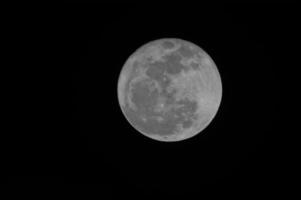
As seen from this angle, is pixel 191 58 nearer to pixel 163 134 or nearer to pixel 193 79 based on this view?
pixel 193 79

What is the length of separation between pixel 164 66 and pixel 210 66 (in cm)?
115

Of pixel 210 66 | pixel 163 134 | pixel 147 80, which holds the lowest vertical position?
pixel 163 134

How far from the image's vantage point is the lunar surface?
7.89 meters

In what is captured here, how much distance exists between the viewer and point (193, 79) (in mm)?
8039

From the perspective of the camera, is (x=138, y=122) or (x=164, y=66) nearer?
(x=164, y=66)

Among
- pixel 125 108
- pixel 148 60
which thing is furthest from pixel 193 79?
A: pixel 125 108

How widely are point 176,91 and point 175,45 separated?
104 centimetres

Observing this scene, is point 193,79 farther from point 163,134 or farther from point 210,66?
point 163,134

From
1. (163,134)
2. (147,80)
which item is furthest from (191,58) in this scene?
(163,134)

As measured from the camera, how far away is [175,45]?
8328 millimetres

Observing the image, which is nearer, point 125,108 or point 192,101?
point 192,101

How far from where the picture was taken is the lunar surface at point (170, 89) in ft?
25.9

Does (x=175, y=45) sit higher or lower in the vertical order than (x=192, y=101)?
higher

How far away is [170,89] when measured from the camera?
7.84m
